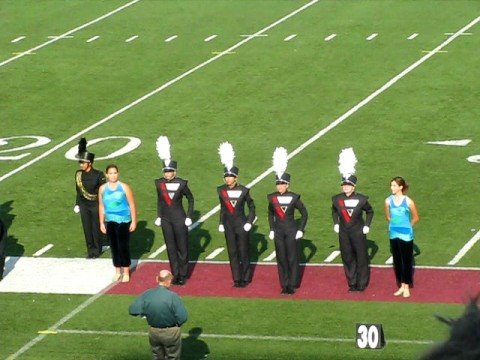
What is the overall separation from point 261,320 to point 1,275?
4.41m

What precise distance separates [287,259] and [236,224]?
3.02ft

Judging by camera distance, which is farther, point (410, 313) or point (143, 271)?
point (143, 271)

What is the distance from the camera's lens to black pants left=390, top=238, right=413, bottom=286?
15.9 metres

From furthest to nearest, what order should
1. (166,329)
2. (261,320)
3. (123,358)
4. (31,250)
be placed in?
(31,250) → (261,320) → (123,358) → (166,329)

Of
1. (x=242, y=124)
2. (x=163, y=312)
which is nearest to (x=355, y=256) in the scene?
(x=163, y=312)

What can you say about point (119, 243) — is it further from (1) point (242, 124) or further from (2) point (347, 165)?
(1) point (242, 124)

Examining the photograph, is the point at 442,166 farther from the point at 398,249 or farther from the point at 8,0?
the point at 8,0

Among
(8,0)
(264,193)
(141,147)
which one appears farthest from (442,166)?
(8,0)

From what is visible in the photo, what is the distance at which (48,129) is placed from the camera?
26828 millimetres

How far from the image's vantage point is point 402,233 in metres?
15.9

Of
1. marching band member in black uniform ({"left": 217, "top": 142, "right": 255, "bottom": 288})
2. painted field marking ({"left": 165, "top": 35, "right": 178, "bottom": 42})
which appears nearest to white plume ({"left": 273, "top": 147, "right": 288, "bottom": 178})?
marching band member in black uniform ({"left": 217, "top": 142, "right": 255, "bottom": 288})

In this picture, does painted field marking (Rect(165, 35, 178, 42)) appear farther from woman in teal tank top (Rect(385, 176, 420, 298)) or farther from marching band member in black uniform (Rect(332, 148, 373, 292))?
woman in teal tank top (Rect(385, 176, 420, 298))

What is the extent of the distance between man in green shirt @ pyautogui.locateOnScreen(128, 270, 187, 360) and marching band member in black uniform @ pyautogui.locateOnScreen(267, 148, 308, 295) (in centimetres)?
420

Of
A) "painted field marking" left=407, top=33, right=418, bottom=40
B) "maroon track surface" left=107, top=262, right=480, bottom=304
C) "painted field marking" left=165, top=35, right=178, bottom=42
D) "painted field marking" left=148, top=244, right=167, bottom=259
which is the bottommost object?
"painted field marking" left=407, top=33, right=418, bottom=40
